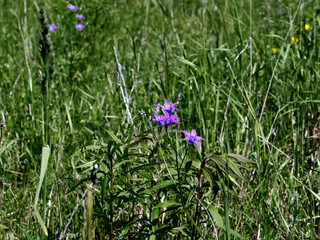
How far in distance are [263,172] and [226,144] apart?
43 cm

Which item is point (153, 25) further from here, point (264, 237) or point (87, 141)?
point (264, 237)

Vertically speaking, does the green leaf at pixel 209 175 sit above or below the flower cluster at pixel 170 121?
below

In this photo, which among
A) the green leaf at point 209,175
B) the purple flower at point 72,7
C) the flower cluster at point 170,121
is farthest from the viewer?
the purple flower at point 72,7

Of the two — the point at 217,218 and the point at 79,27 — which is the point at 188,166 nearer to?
the point at 217,218

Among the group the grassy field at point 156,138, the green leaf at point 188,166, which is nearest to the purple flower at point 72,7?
the grassy field at point 156,138

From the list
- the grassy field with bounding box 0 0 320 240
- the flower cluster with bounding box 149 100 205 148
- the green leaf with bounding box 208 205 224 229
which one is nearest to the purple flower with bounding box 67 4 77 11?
the grassy field with bounding box 0 0 320 240

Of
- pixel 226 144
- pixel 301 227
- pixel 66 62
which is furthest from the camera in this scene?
pixel 66 62

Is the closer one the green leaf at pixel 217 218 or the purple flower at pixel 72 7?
the green leaf at pixel 217 218

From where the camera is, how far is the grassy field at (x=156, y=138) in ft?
5.25

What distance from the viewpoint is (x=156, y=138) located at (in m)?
1.58

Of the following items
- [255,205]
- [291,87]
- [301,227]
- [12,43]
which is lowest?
[301,227]

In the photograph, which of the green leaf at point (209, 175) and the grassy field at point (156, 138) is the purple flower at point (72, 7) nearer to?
the grassy field at point (156, 138)

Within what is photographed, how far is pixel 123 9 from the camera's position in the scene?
4973 mm

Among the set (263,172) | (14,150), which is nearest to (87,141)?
(14,150)
